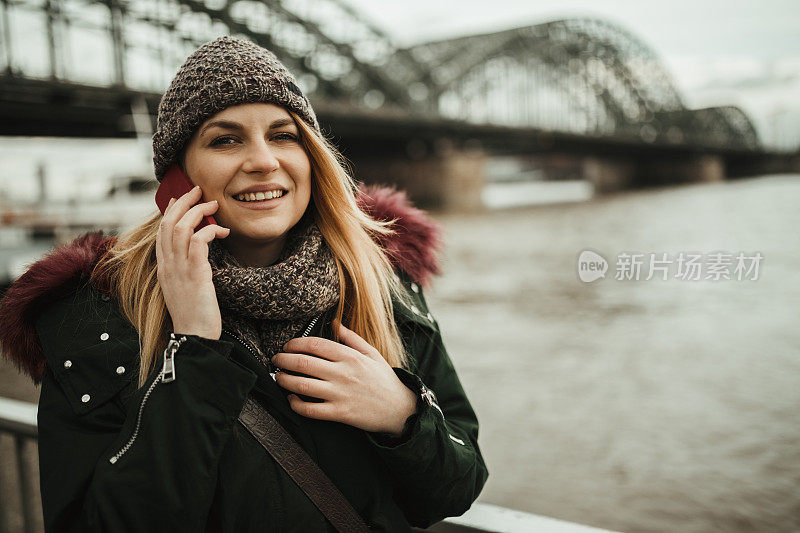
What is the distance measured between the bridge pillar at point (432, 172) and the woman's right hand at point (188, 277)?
125 feet

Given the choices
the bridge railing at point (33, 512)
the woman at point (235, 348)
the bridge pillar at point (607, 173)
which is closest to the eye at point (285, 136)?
the woman at point (235, 348)

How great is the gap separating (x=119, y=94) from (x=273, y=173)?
2384 centimetres

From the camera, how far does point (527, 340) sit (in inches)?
305

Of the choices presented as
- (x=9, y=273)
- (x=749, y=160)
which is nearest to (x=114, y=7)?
(x=9, y=273)

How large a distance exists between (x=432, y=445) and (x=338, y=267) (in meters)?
0.47

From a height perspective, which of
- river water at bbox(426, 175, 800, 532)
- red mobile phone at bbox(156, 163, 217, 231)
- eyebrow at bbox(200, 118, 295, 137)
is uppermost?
eyebrow at bbox(200, 118, 295, 137)

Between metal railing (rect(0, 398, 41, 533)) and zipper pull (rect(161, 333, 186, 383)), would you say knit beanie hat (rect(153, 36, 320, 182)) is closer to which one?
zipper pull (rect(161, 333, 186, 383))

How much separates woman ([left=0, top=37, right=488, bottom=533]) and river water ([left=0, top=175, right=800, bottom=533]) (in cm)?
62

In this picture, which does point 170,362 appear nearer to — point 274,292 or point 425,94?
point 274,292

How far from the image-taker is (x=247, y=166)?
4.68 ft

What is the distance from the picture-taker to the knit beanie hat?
1.42 m

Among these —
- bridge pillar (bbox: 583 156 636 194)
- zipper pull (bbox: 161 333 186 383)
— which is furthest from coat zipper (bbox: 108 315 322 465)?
bridge pillar (bbox: 583 156 636 194)

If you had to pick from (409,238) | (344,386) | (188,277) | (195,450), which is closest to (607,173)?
(409,238)

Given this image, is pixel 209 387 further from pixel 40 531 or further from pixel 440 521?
pixel 40 531
